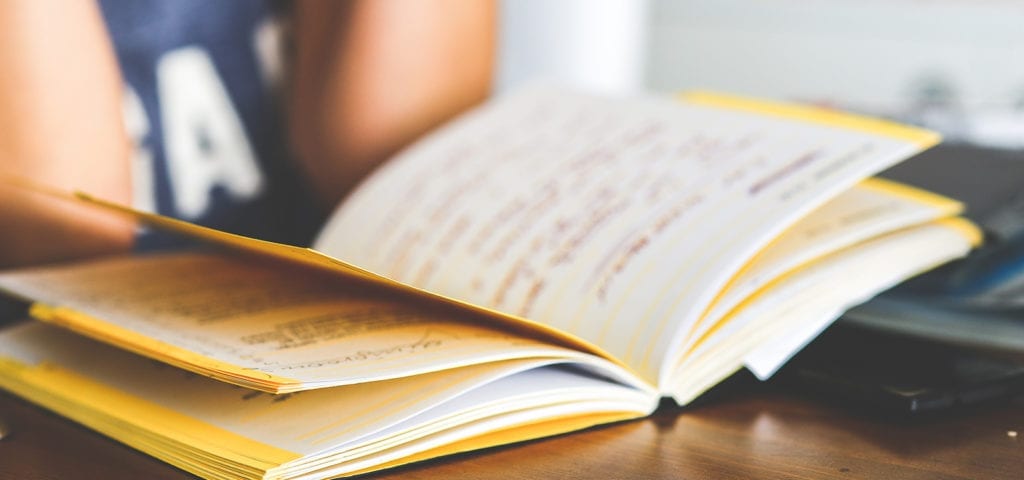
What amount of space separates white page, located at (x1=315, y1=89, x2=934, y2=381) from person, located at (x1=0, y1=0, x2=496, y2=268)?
0.27 ft

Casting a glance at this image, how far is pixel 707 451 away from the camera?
1.03 feet

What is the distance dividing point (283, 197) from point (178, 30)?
0.13 metres

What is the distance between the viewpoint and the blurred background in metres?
0.80

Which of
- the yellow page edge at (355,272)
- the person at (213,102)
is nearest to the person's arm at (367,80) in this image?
the person at (213,102)

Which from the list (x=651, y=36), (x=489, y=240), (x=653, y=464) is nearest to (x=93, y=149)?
(x=489, y=240)

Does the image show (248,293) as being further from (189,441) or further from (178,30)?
(178,30)

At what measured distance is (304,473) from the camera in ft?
0.89

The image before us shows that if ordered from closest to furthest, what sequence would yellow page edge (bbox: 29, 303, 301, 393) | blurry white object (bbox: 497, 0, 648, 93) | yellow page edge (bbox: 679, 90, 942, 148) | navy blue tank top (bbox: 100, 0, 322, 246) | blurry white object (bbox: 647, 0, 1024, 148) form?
yellow page edge (bbox: 29, 303, 301, 393) < yellow page edge (bbox: 679, 90, 942, 148) < navy blue tank top (bbox: 100, 0, 322, 246) < blurry white object (bbox: 497, 0, 648, 93) < blurry white object (bbox: 647, 0, 1024, 148)

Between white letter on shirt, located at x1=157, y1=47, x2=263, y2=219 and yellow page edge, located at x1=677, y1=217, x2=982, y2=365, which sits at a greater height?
white letter on shirt, located at x1=157, y1=47, x2=263, y2=219

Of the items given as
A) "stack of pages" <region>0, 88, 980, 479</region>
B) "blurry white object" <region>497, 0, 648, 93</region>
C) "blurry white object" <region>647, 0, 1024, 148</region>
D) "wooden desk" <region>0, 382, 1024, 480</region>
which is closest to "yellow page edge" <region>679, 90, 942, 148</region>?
"stack of pages" <region>0, 88, 980, 479</region>

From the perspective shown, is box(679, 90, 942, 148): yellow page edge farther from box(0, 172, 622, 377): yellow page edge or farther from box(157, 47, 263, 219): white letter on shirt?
box(157, 47, 263, 219): white letter on shirt

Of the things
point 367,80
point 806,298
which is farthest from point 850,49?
point 806,298

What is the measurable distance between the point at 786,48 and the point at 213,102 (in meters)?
0.72

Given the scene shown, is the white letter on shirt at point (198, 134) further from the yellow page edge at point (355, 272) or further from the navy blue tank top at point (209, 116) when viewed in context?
the yellow page edge at point (355, 272)
